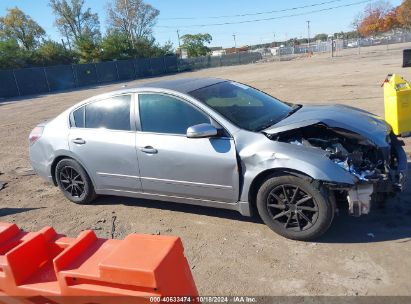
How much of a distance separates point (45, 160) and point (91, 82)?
3894 cm

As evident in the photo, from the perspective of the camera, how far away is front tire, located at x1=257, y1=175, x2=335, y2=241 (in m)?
3.46

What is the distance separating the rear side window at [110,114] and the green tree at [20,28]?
64.2m

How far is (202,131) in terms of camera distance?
383 cm

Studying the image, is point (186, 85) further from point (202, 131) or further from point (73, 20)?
point (73, 20)

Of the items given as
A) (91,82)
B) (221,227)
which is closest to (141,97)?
(221,227)

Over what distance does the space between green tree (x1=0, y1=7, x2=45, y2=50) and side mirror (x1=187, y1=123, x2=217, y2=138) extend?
216ft

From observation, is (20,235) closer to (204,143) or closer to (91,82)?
(204,143)

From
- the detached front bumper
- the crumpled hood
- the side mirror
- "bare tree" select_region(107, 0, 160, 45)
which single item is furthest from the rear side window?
"bare tree" select_region(107, 0, 160, 45)

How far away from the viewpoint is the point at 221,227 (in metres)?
4.18

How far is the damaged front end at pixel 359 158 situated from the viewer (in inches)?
134

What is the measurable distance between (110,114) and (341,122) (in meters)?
2.74

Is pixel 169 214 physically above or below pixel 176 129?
below

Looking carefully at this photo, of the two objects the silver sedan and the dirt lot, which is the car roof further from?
the dirt lot

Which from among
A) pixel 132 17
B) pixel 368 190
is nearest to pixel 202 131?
pixel 368 190
